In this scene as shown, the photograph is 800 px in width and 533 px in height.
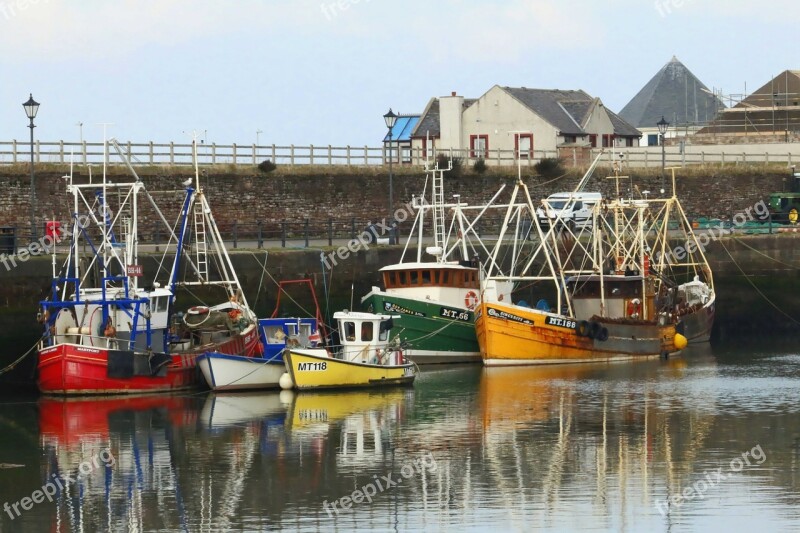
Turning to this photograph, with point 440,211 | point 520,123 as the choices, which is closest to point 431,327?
point 440,211

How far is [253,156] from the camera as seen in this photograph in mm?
49688

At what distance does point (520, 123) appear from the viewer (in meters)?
64.1

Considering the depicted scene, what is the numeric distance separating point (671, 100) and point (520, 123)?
124ft

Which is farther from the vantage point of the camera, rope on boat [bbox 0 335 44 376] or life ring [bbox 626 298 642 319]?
life ring [bbox 626 298 642 319]

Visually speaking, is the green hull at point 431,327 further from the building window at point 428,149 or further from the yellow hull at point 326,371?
the building window at point 428,149

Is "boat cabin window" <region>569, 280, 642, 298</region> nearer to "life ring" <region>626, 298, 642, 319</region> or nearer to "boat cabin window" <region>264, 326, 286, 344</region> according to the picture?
"life ring" <region>626, 298, 642, 319</region>

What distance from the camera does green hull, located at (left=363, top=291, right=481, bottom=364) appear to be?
37656 millimetres

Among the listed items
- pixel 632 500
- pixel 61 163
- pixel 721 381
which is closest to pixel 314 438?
pixel 632 500

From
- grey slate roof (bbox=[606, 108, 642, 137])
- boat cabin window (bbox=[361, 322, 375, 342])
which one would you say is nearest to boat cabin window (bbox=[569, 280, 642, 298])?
boat cabin window (bbox=[361, 322, 375, 342])

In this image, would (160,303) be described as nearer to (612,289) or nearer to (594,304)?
(594,304)

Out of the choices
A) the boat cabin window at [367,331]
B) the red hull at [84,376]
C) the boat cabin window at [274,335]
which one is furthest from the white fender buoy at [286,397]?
the red hull at [84,376]

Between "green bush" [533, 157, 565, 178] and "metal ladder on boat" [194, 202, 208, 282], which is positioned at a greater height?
"green bush" [533, 157, 565, 178]

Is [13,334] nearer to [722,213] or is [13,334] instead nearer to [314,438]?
[314,438]

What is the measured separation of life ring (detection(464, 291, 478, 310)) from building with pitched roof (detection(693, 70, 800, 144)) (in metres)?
37.5
